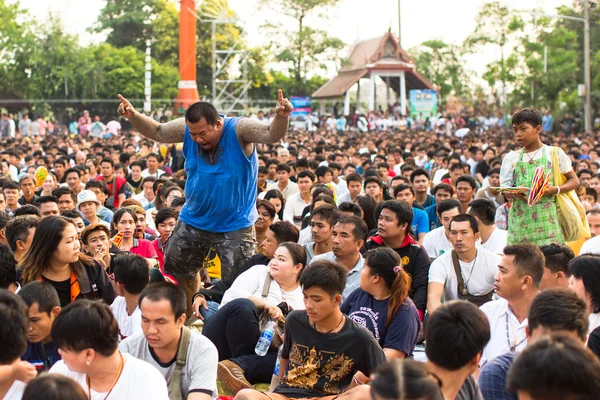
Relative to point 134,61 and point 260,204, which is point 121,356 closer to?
point 260,204

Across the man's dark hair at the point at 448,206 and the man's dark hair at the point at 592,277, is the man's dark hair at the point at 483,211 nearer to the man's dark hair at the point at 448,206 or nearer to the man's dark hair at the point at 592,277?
the man's dark hair at the point at 448,206

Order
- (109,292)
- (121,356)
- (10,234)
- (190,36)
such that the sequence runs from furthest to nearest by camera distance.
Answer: (190,36)
(10,234)
(109,292)
(121,356)

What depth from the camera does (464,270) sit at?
6.98 metres

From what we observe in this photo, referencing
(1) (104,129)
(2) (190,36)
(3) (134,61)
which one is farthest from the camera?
(3) (134,61)

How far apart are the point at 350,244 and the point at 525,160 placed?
5.53 feet

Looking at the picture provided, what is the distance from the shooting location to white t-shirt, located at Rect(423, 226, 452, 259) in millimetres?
8367

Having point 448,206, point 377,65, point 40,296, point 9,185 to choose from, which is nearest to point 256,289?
point 40,296

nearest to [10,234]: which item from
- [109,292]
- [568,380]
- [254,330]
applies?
[109,292]

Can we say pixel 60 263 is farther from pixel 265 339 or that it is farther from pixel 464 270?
pixel 464 270

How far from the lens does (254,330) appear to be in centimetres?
649

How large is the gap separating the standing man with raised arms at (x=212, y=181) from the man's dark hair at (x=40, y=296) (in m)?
→ 1.58

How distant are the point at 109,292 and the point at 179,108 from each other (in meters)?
32.0

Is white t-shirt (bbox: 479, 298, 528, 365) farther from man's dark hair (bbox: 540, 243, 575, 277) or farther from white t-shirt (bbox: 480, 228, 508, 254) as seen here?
white t-shirt (bbox: 480, 228, 508, 254)

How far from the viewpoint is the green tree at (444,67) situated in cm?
5498
